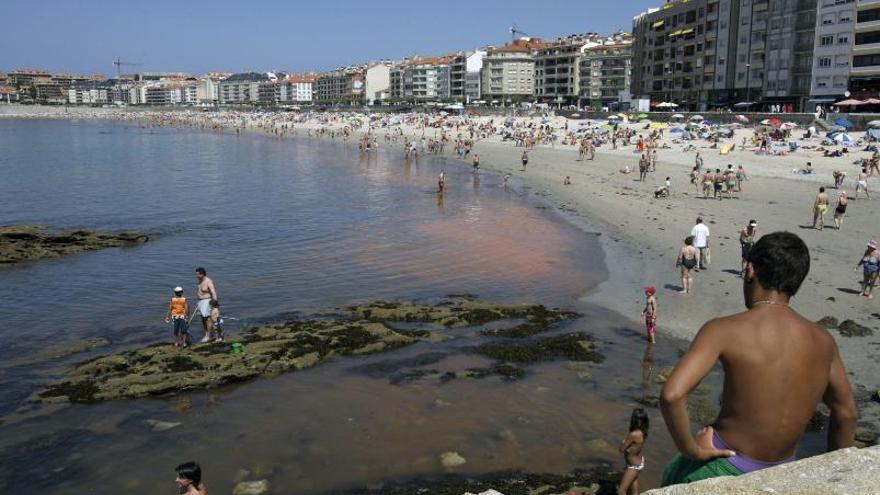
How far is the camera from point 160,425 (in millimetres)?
10508

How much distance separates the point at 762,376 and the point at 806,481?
0.51 metres

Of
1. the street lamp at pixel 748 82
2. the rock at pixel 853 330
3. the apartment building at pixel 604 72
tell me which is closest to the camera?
the rock at pixel 853 330

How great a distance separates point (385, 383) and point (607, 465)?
14.3ft

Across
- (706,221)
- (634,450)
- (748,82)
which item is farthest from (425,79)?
(634,450)

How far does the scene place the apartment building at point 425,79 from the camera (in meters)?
166

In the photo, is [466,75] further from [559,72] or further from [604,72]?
[604,72]

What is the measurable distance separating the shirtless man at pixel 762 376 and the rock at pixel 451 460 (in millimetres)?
6230

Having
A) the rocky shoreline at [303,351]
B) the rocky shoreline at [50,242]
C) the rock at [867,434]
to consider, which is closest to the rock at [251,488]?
the rocky shoreline at [303,351]

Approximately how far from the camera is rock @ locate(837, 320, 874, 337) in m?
13.0

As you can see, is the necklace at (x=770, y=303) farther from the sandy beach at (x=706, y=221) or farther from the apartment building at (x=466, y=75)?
the apartment building at (x=466, y=75)

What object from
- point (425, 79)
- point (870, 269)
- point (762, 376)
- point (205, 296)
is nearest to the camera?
point (762, 376)

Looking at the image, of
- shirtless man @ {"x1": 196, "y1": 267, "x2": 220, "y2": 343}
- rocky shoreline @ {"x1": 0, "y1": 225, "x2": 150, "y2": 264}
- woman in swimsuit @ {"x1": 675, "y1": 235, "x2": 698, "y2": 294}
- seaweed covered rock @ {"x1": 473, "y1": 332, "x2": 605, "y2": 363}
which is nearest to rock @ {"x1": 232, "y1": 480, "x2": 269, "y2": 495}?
seaweed covered rock @ {"x1": 473, "y1": 332, "x2": 605, "y2": 363}

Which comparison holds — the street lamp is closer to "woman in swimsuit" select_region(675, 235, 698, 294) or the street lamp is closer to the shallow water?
the shallow water

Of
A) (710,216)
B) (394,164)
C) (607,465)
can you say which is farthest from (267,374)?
(394,164)
